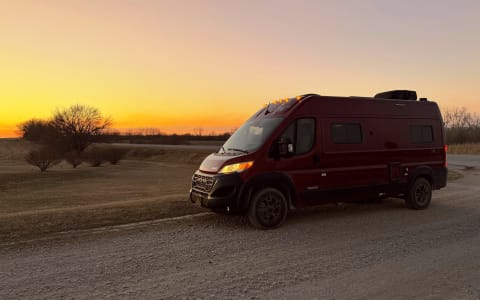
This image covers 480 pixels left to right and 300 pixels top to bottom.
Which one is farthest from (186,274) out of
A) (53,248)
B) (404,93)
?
(404,93)

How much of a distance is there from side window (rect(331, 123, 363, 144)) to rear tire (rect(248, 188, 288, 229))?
70.5 inches

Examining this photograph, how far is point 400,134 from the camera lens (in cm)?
849

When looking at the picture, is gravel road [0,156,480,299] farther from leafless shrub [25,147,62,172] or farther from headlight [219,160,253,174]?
leafless shrub [25,147,62,172]

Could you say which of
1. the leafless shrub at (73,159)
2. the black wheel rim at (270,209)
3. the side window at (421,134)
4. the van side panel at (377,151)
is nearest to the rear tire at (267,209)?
the black wheel rim at (270,209)

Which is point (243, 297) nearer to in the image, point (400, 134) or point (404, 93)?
point (400, 134)

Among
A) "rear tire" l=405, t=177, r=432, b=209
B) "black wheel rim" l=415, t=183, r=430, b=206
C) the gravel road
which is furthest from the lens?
"black wheel rim" l=415, t=183, r=430, b=206

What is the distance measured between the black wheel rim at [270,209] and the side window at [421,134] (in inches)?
156

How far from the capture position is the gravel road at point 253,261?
13.2 ft

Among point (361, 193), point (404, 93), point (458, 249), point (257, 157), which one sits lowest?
point (458, 249)

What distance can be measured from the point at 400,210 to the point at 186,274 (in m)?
6.03

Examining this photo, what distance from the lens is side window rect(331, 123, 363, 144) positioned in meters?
7.60

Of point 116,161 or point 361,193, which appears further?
point 116,161

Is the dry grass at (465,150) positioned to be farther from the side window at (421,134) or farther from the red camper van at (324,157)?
the red camper van at (324,157)

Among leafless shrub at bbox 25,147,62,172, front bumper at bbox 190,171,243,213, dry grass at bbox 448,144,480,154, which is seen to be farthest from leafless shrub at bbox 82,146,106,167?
dry grass at bbox 448,144,480,154
